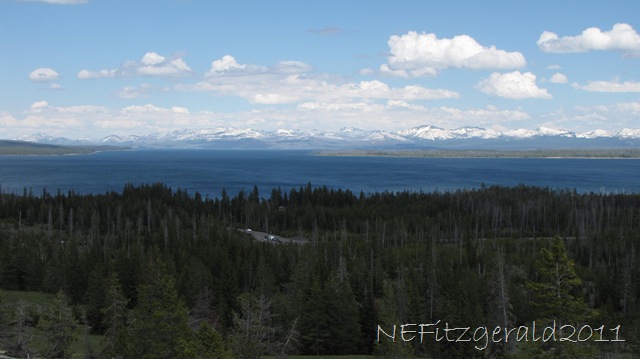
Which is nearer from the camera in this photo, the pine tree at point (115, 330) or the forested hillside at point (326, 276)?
the forested hillside at point (326, 276)

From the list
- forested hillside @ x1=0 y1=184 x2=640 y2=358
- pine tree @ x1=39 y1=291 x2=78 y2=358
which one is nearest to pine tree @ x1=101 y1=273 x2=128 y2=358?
forested hillside @ x1=0 y1=184 x2=640 y2=358

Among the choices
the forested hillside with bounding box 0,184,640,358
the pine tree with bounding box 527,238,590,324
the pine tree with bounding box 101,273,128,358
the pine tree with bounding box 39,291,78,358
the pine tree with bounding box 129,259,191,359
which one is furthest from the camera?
the pine tree with bounding box 39,291,78,358

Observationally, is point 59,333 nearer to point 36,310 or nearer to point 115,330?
point 115,330

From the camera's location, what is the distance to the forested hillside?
36.5 metres

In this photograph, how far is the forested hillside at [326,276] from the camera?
36.5 m

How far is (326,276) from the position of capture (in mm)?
76312

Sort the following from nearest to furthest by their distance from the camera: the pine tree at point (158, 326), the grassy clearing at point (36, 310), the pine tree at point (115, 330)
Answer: the pine tree at point (158, 326)
the pine tree at point (115, 330)
the grassy clearing at point (36, 310)

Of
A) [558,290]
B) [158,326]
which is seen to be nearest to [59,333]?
[158,326]

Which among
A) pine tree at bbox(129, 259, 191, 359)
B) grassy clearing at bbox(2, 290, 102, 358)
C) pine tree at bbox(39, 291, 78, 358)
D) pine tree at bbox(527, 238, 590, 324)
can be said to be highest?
pine tree at bbox(527, 238, 590, 324)

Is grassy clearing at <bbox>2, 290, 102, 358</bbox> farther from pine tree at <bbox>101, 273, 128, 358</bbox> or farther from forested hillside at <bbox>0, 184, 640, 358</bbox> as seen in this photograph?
pine tree at <bbox>101, 273, 128, 358</bbox>

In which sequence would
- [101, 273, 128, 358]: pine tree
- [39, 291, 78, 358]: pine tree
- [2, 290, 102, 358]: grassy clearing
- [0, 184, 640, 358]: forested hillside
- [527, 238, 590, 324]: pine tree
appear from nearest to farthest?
[527, 238, 590, 324]: pine tree
[0, 184, 640, 358]: forested hillside
[101, 273, 128, 358]: pine tree
[39, 291, 78, 358]: pine tree
[2, 290, 102, 358]: grassy clearing

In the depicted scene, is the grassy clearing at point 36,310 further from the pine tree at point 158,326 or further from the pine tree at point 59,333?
the pine tree at point 158,326

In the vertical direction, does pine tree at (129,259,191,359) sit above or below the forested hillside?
above

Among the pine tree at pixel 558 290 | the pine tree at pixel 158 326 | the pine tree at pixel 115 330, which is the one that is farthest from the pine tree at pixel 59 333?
the pine tree at pixel 558 290
